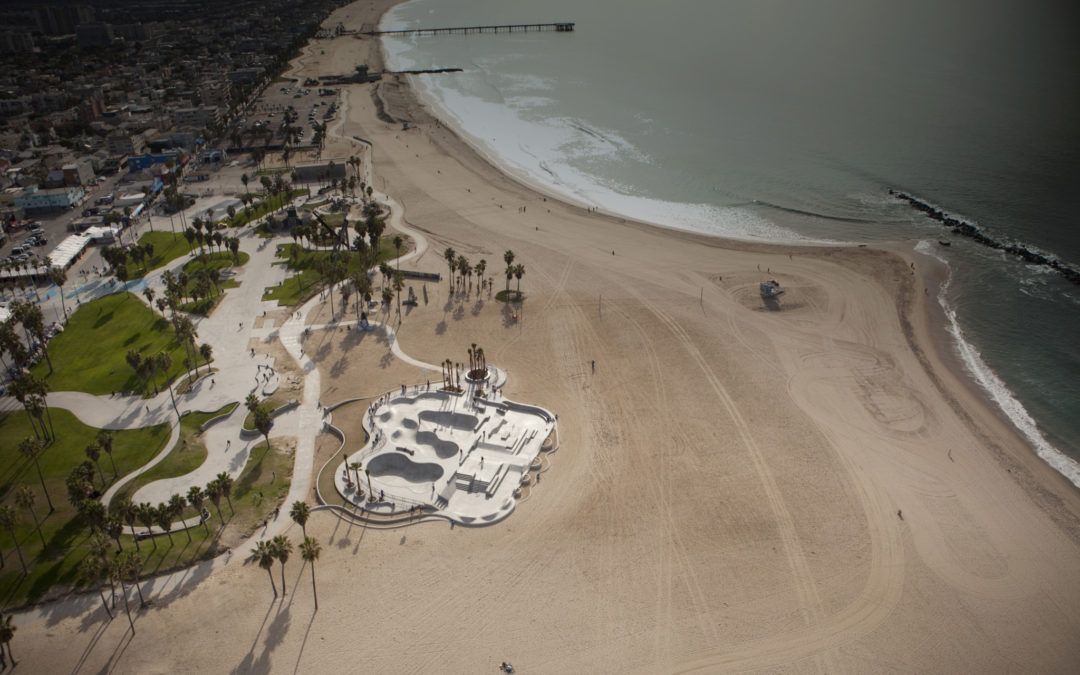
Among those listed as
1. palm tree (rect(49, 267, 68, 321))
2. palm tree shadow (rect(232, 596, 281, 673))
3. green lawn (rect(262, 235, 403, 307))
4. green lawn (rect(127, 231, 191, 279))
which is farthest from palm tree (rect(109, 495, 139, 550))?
green lawn (rect(127, 231, 191, 279))

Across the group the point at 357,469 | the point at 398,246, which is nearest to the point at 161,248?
the point at 398,246

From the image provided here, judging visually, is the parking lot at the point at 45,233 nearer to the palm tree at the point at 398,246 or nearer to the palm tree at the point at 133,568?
the palm tree at the point at 398,246

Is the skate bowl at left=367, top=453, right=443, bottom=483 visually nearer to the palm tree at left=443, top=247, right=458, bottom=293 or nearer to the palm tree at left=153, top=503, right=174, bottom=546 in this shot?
the palm tree at left=153, top=503, right=174, bottom=546

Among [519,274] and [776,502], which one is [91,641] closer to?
[776,502]

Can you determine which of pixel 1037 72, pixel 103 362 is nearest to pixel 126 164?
pixel 103 362

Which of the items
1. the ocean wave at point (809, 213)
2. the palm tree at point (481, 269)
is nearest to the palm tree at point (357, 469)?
the palm tree at point (481, 269)

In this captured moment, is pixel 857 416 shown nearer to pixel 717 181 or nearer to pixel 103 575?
pixel 103 575
